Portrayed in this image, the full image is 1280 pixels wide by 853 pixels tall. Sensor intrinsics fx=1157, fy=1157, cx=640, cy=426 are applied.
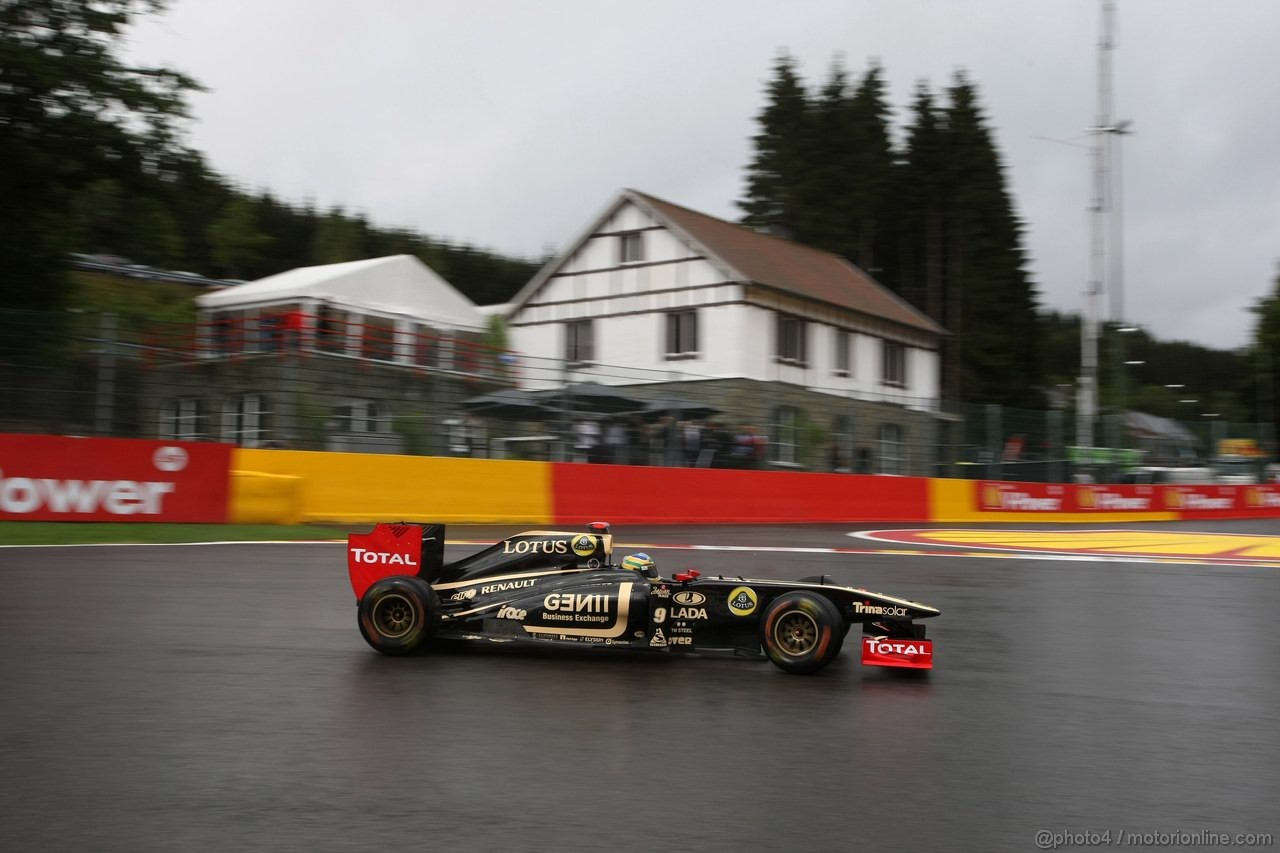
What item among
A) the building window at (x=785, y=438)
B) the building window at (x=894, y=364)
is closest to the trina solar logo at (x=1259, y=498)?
the building window at (x=894, y=364)

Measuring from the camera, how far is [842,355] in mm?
35344

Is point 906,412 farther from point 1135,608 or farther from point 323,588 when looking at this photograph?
point 323,588

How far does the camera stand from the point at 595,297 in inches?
1334

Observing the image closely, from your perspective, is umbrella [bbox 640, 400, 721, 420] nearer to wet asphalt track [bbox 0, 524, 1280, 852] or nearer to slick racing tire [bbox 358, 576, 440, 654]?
wet asphalt track [bbox 0, 524, 1280, 852]

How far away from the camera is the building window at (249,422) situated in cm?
1584

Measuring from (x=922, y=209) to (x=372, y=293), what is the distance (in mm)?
30889

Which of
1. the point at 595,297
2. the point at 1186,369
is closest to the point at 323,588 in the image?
the point at 595,297

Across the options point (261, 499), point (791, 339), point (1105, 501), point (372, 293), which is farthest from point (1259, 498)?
point (261, 499)

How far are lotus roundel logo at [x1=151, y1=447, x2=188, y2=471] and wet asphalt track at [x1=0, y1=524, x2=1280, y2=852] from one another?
6.01 meters

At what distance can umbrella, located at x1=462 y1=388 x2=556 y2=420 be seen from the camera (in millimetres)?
17391

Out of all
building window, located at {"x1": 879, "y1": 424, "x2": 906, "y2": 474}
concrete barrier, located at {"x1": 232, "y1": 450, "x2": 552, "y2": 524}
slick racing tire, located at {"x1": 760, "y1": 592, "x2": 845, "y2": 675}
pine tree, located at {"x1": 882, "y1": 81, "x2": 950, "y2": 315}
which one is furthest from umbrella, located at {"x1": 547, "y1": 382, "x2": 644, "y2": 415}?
pine tree, located at {"x1": 882, "y1": 81, "x2": 950, "y2": 315}

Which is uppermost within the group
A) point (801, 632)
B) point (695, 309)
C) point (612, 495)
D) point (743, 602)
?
point (695, 309)

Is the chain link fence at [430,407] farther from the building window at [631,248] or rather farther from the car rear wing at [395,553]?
the building window at [631,248]
